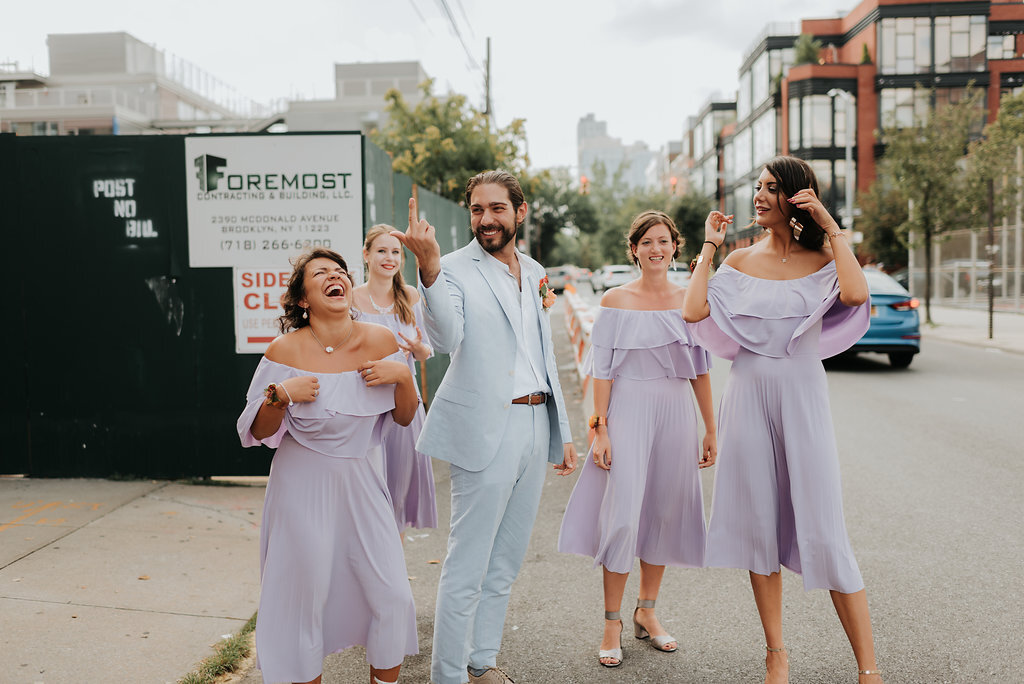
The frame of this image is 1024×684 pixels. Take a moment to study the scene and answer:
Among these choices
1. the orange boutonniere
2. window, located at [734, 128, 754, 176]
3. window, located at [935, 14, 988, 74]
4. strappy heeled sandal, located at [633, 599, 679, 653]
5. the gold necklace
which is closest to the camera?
the gold necklace

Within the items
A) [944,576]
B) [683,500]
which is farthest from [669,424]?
[944,576]

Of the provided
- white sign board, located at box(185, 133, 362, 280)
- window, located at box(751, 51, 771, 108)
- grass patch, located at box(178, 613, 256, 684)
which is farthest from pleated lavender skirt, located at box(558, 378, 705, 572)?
window, located at box(751, 51, 771, 108)

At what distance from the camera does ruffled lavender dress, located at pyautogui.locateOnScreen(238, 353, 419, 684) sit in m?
3.12

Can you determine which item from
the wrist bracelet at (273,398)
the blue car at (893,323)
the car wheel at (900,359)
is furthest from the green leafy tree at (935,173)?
the wrist bracelet at (273,398)

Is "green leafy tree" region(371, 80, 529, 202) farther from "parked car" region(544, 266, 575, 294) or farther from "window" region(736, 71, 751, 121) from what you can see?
"window" region(736, 71, 751, 121)

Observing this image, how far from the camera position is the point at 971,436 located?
29.1 ft

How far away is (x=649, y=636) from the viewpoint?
13.6 feet

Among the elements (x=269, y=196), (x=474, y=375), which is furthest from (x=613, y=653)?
(x=269, y=196)

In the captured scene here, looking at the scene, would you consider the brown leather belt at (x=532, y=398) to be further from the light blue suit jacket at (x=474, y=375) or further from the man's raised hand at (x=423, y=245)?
the man's raised hand at (x=423, y=245)

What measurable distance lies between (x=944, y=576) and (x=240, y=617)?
3870mm

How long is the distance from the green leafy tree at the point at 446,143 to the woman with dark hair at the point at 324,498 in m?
20.8

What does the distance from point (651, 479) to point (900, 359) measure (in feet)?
40.3

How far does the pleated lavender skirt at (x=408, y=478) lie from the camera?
4754 millimetres

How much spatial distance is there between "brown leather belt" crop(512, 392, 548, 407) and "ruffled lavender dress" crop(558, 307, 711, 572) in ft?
2.19
